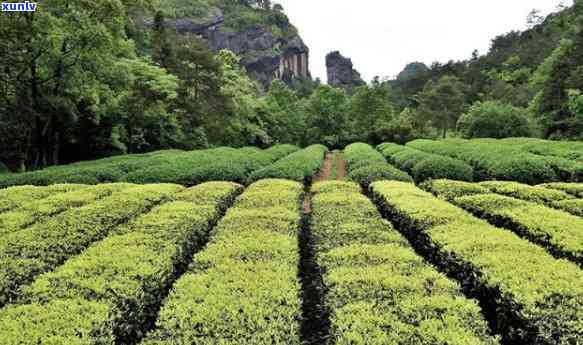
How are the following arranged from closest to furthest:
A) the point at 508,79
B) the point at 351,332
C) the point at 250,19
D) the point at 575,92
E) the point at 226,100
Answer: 1. the point at 351,332
2. the point at 575,92
3. the point at 226,100
4. the point at 508,79
5. the point at 250,19

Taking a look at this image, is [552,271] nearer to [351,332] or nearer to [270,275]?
[351,332]

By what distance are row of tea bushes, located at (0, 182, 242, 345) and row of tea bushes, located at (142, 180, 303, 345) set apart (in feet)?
1.52

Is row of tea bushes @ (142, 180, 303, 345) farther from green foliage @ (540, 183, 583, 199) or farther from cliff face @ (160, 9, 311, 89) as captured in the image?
cliff face @ (160, 9, 311, 89)

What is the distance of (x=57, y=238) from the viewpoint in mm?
6262

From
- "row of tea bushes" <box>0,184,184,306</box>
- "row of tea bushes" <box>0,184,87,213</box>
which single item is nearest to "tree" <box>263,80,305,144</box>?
"row of tea bushes" <box>0,184,87,213</box>

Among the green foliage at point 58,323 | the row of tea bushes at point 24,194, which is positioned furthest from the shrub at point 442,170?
the green foliage at point 58,323

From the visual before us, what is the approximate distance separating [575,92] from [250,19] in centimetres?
9935

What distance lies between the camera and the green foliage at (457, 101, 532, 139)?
3102 cm

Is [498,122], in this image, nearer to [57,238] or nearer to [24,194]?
[24,194]

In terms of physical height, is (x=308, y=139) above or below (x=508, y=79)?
below

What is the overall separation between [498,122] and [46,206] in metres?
33.6

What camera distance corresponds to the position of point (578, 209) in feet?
27.0

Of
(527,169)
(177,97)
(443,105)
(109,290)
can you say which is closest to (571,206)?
(527,169)

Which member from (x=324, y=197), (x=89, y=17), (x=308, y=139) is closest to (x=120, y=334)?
(x=324, y=197)
